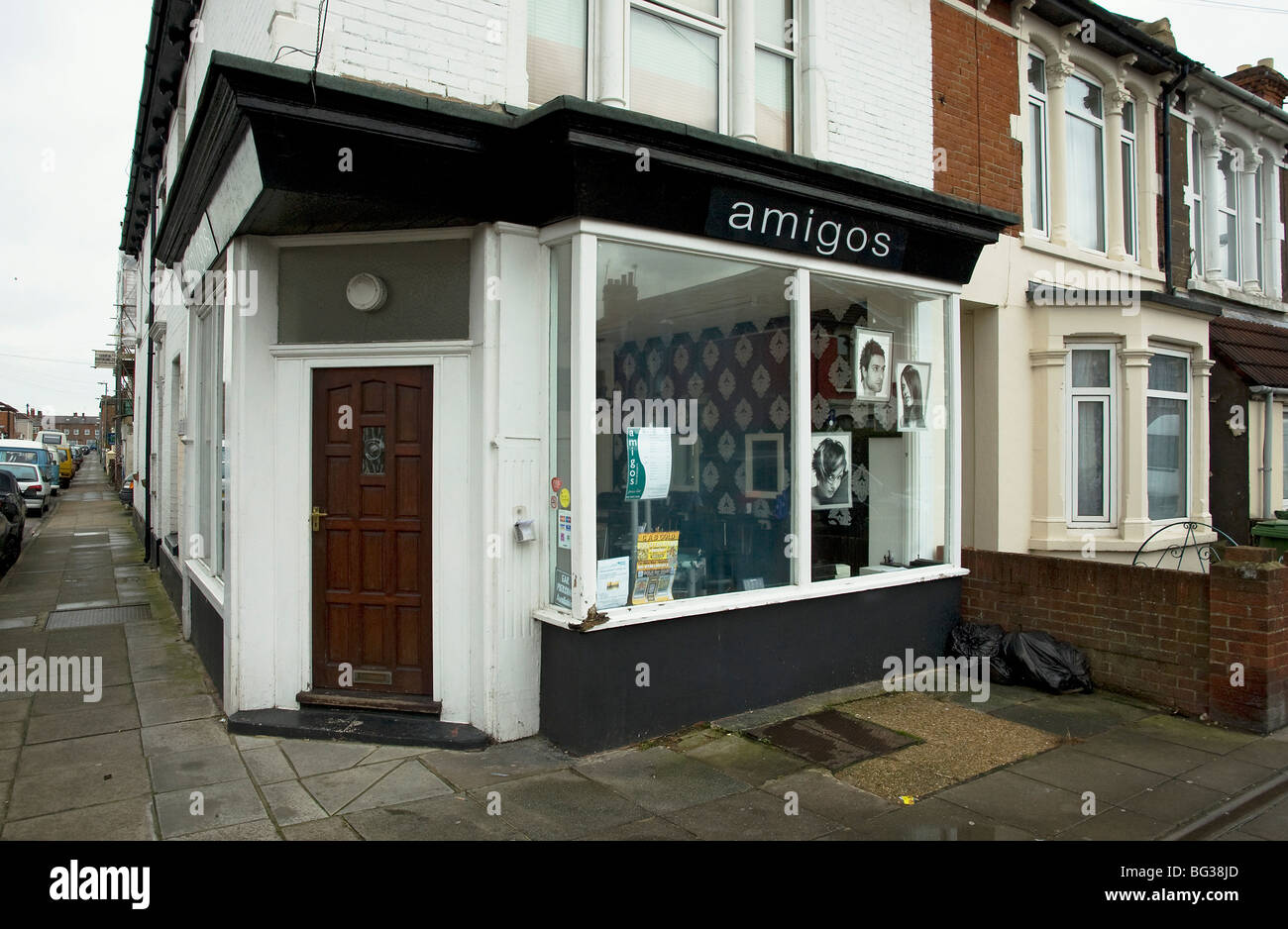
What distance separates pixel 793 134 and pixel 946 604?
4126 mm

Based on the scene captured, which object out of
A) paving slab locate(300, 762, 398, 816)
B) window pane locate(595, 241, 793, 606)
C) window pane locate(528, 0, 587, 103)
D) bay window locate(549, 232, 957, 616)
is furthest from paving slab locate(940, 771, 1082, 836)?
window pane locate(528, 0, 587, 103)

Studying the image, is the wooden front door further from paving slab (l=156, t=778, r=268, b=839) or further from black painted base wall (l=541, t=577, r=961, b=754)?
paving slab (l=156, t=778, r=268, b=839)

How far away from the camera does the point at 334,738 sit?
17.1 feet

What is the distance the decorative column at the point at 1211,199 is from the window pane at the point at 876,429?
20.2 feet

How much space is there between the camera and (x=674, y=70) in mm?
6250

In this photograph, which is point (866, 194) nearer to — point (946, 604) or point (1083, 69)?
point (946, 604)

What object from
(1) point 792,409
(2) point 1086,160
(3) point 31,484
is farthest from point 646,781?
(3) point 31,484

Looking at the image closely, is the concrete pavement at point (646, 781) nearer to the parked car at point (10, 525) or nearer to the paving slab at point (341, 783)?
the paving slab at point (341, 783)

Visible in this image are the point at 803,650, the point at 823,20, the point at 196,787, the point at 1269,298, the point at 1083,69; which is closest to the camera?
the point at 196,787

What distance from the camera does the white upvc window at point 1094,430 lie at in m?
8.59

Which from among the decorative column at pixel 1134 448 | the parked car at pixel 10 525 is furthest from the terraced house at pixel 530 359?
the parked car at pixel 10 525

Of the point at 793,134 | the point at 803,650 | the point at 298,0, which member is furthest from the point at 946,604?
the point at 298,0

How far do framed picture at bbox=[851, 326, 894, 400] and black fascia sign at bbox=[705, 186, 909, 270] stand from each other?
614 millimetres

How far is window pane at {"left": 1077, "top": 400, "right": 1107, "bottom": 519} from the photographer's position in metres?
8.62
